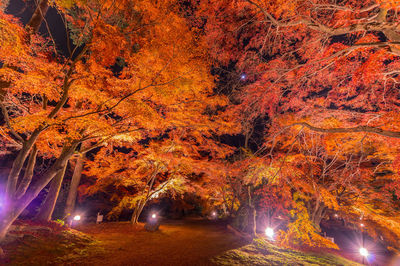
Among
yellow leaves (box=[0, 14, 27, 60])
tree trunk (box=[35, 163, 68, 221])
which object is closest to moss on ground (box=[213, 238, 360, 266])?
tree trunk (box=[35, 163, 68, 221])

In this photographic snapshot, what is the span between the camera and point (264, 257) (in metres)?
6.73

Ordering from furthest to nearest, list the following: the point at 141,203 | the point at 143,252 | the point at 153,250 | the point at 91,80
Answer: the point at 141,203 < the point at 153,250 < the point at 143,252 < the point at 91,80

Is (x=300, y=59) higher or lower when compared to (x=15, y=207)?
higher

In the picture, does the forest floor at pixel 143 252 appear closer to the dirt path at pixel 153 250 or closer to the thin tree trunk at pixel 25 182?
the dirt path at pixel 153 250

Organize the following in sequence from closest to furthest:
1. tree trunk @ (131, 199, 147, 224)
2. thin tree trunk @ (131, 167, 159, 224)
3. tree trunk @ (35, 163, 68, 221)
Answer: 1. tree trunk @ (35, 163, 68, 221)
2. thin tree trunk @ (131, 167, 159, 224)
3. tree trunk @ (131, 199, 147, 224)

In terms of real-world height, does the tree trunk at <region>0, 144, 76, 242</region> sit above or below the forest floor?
above

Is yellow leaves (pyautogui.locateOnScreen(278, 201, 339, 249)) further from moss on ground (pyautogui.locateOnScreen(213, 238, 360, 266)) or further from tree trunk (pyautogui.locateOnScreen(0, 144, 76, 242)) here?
tree trunk (pyautogui.locateOnScreen(0, 144, 76, 242))

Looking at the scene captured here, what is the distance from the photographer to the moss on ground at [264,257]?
6152 millimetres

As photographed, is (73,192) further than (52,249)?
Yes

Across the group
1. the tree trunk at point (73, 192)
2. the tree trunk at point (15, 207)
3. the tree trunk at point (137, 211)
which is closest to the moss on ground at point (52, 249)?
the tree trunk at point (15, 207)

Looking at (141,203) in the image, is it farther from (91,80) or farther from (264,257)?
(91,80)

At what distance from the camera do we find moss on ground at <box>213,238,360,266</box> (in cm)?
615

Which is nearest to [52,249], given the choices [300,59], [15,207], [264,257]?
[15,207]

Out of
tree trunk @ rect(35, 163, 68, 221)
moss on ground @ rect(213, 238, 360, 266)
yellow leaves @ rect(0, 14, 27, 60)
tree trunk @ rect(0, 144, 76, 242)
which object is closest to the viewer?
yellow leaves @ rect(0, 14, 27, 60)
